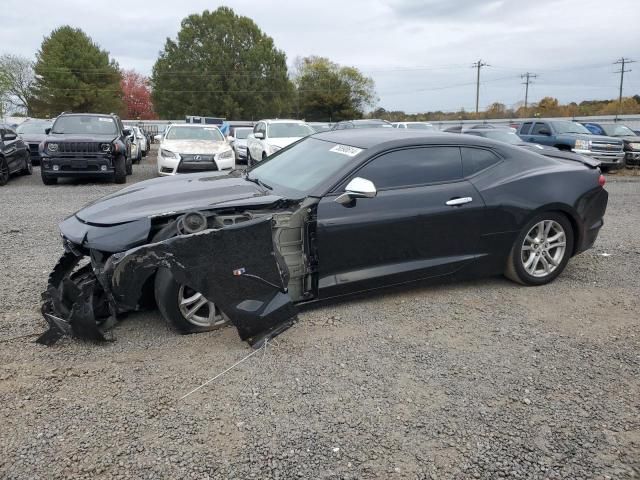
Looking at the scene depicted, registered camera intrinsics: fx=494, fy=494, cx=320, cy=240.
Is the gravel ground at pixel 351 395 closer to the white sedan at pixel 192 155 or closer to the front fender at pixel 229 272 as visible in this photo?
the front fender at pixel 229 272

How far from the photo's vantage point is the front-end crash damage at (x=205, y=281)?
319 cm

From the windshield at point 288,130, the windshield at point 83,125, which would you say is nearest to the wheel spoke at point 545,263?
the windshield at point 288,130

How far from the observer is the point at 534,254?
15.2 feet

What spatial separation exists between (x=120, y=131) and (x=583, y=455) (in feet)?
39.9

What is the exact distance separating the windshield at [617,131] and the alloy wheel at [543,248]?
16.3 metres

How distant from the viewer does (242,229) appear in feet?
10.8

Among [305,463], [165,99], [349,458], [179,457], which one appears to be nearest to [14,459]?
[179,457]

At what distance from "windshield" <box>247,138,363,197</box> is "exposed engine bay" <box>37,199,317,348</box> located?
360 mm

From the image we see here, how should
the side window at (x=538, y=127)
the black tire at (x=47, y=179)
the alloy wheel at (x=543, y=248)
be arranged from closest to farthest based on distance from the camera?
the alloy wheel at (x=543, y=248) → the black tire at (x=47, y=179) → the side window at (x=538, y=127)

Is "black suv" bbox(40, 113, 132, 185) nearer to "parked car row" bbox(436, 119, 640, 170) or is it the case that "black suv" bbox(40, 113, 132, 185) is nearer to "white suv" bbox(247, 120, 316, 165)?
"white suv" bbox(247, 120, 316, 165)

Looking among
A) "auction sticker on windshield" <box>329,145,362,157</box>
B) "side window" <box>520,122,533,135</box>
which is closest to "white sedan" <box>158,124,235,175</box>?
"auction sticker on windshield" <box>329,145,362,157</box>

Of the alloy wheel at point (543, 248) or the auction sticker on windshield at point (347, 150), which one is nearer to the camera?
the auction sticker on windshield at point (347, 150)

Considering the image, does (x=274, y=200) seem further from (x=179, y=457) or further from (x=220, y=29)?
(x=220, y=29)

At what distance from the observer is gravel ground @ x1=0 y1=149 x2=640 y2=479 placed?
7.82 feet
